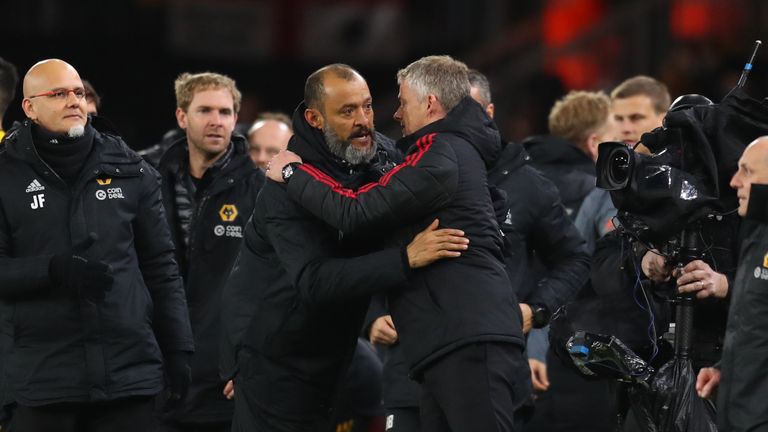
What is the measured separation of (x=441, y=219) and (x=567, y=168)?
2806 mm

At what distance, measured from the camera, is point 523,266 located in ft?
22.3

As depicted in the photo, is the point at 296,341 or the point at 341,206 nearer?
the point at 341,206

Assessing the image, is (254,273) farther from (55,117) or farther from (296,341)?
(55,117)

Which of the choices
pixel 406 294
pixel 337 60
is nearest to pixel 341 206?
pixel 406 294

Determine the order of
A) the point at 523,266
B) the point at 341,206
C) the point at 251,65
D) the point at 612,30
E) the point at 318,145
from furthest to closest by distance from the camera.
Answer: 1. the point at 251,65
2. the point at 612,30
3. the point at 523,266
4. the point at 318,145
5. the point at 341,206

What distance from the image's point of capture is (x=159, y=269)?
604cm

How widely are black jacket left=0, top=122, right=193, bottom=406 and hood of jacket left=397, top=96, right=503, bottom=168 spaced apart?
4.00 feet

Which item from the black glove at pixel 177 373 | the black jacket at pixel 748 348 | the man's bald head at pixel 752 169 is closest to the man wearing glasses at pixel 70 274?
the black glove at pixel 177 373

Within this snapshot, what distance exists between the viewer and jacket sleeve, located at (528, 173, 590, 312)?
266 inches

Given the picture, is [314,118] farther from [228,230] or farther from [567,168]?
[567,168]

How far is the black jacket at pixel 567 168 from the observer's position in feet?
26.1

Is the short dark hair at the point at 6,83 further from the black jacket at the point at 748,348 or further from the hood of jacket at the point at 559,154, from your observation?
the black jacket at the point at 748,348

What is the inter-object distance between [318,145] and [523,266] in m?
1.54

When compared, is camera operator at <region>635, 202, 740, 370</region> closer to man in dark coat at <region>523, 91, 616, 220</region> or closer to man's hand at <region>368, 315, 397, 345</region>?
man's hand at <region>368, 315, 397, 345</region>
